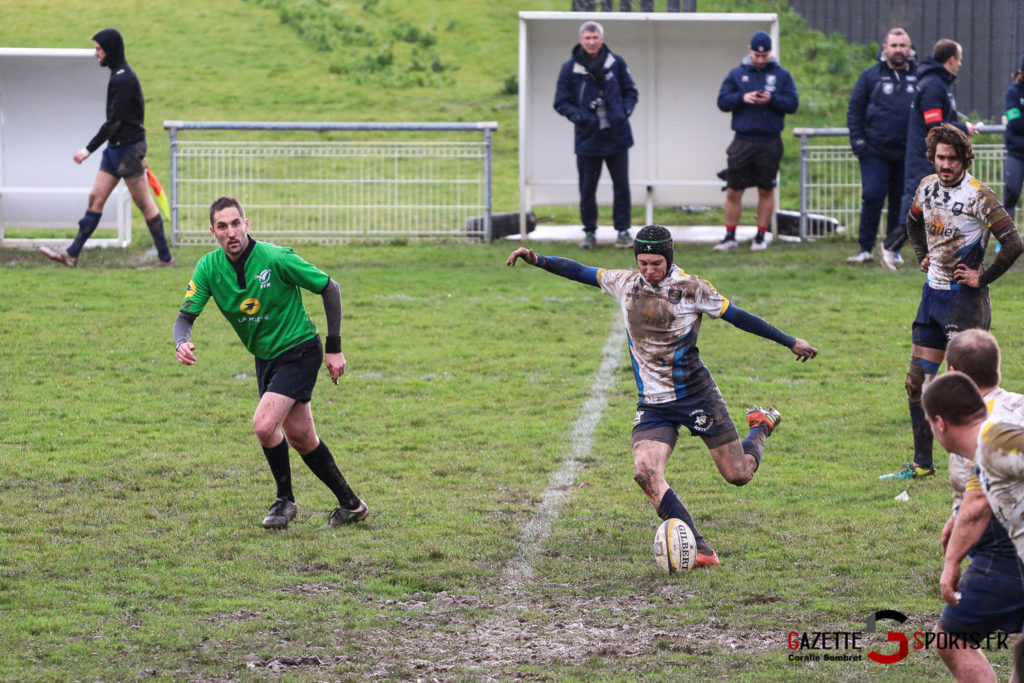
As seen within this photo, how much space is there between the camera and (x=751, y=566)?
642cm

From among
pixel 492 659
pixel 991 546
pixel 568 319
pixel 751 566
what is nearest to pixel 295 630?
pixel 492 659

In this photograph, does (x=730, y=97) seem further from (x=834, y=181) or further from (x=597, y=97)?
(x=834, y=181)

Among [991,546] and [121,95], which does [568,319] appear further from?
[991,546]

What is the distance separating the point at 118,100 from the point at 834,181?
27.3ft

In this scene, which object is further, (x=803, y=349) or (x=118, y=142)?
(x=118, y=142)

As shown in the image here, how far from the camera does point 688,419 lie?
267 inches

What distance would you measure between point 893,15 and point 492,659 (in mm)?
20482

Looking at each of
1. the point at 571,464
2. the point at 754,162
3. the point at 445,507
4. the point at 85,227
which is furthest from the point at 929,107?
the point at 85,227

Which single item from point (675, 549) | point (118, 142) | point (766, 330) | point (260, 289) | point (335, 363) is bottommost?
point (675, 549)

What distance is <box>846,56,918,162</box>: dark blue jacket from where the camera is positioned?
13656mm

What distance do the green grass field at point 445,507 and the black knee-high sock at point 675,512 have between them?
18 cm

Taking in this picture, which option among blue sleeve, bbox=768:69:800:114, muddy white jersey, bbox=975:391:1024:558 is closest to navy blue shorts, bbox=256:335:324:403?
muddy white jersey, bbox=975:391:1024:558

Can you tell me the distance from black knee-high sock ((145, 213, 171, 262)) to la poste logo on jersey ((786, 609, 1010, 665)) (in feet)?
33.3

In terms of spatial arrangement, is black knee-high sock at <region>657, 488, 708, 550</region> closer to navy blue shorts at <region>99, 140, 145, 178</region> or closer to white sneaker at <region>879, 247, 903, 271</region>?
white sneaker at <region>879, 247, 903, 271</region>
